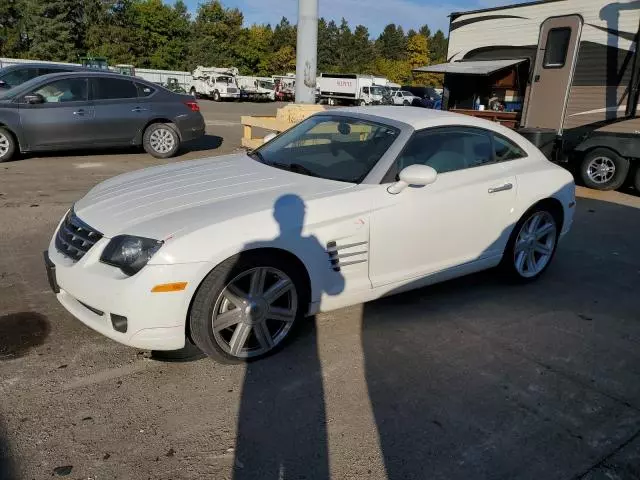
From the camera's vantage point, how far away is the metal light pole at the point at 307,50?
992 centimetres

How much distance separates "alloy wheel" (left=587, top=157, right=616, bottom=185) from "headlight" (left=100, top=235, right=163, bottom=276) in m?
8.83

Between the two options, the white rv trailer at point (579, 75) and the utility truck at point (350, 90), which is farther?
the utility truck at point (350, 90)

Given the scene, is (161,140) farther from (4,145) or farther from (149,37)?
(149,37)

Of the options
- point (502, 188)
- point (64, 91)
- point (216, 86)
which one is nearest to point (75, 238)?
point (502, 188)

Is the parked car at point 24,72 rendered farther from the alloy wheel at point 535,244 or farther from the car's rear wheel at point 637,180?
the car's rear wheel at point 637,180

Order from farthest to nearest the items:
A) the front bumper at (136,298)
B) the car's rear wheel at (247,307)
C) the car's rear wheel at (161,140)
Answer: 1. the car's rear wheel at (161,140)
2. the car's rear wheel at (247,307)
3. the front bumper at (136,298)

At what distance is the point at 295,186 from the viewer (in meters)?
3.39

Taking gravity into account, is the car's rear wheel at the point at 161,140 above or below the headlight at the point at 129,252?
below

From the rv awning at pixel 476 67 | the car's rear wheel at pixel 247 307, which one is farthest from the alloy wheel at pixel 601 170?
the car's rear wheel at pixel 247 307

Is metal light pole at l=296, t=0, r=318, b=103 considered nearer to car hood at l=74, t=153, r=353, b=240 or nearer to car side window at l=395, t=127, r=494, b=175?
car side window at l=395, t=127, r=494, b=175

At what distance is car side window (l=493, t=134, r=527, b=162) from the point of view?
14.2 ft

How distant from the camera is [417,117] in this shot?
401 centimetres

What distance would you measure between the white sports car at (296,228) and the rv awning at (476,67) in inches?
367

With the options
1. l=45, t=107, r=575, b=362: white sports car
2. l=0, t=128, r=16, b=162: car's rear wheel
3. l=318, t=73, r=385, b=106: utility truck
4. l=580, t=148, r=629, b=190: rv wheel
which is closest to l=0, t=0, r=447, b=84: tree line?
l=318, t=73, r=385, b=106: utility truck
